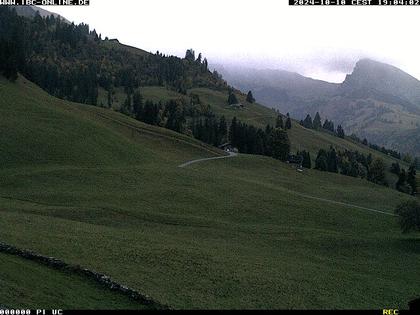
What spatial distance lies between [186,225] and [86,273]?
2885 cm

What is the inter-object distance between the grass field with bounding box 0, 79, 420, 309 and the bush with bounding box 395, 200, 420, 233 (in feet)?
6.86

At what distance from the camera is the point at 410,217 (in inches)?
2717

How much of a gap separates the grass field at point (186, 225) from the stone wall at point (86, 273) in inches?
34.3

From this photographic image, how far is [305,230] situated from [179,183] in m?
29.4

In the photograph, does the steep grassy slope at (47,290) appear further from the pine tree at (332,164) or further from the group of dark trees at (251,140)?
the pine tree at (332,164)

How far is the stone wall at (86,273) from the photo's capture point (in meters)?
28.4

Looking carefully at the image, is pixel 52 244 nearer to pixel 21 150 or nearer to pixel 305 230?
pixel 305 230

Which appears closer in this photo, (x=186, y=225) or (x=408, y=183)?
(x=186, y=225)

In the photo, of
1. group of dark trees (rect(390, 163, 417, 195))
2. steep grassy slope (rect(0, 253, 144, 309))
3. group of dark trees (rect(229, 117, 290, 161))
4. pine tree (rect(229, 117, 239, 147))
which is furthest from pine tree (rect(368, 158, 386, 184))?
steep grassy slope (rect(0, 253, 144, 309))

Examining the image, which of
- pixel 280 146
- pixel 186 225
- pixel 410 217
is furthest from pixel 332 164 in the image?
pixel 186 225

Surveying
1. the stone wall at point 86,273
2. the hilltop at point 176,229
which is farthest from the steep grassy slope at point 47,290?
the stone wall at point 86,273

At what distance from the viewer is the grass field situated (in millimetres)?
34938

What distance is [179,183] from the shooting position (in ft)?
275

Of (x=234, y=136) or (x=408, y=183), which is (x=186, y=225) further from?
(x=408, y=183)
